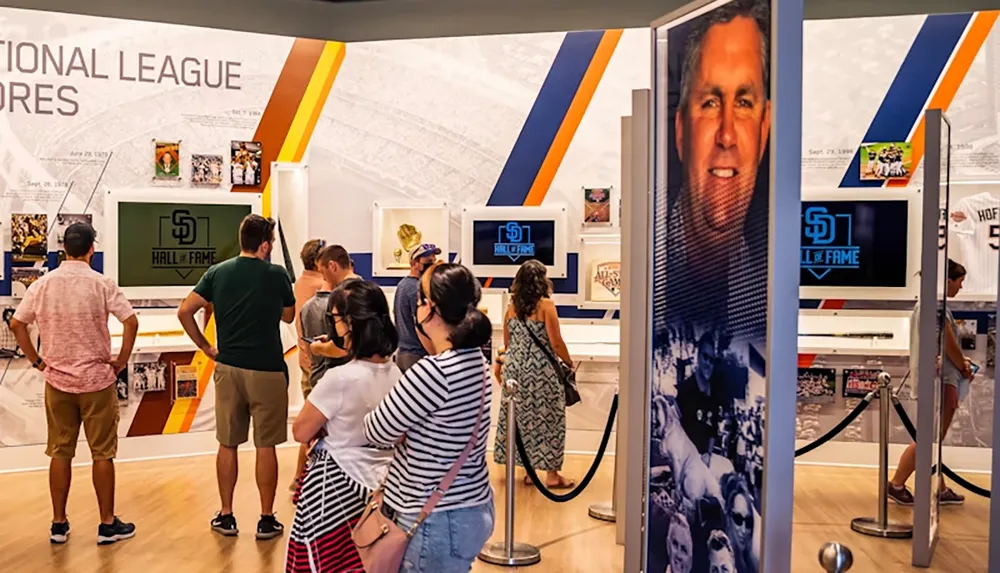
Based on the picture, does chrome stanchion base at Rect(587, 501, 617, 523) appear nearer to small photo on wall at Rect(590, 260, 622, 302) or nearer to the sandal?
the sandal

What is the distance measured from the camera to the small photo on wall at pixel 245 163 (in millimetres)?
7316

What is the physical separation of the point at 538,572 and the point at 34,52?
496 cm

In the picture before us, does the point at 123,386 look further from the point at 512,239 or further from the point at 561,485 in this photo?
the point at 561,485

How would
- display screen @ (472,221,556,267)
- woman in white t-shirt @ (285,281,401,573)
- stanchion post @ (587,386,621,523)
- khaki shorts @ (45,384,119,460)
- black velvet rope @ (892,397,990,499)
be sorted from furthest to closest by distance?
display screen @ (472,221,556,267) → stanchion post @ (587,386,621,523) → black velvet rope @ (892,397,990,499) → khaki shorts @ (45,384,119,460) → woman in white t-shirt @ (285,281,401,573)

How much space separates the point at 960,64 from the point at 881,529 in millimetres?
3519

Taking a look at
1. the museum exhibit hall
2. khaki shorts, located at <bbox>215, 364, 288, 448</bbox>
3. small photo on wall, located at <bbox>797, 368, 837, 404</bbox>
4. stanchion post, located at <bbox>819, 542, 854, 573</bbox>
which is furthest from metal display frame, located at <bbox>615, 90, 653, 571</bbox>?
small photo on wall, located at <bbox>797, 368, 837, 404</bbox>

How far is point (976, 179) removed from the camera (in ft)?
22.7

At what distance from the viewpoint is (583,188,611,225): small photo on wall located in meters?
7.36

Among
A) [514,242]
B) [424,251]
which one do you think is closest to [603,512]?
[424,251]

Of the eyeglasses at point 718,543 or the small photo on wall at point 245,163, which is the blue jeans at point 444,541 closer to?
the eyeglasses at point 718,543

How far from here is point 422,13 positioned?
25.9 feet

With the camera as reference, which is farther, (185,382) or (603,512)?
(185,382)

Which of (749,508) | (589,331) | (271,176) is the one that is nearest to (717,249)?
(749,508)

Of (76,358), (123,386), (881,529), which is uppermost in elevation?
(76,358)
